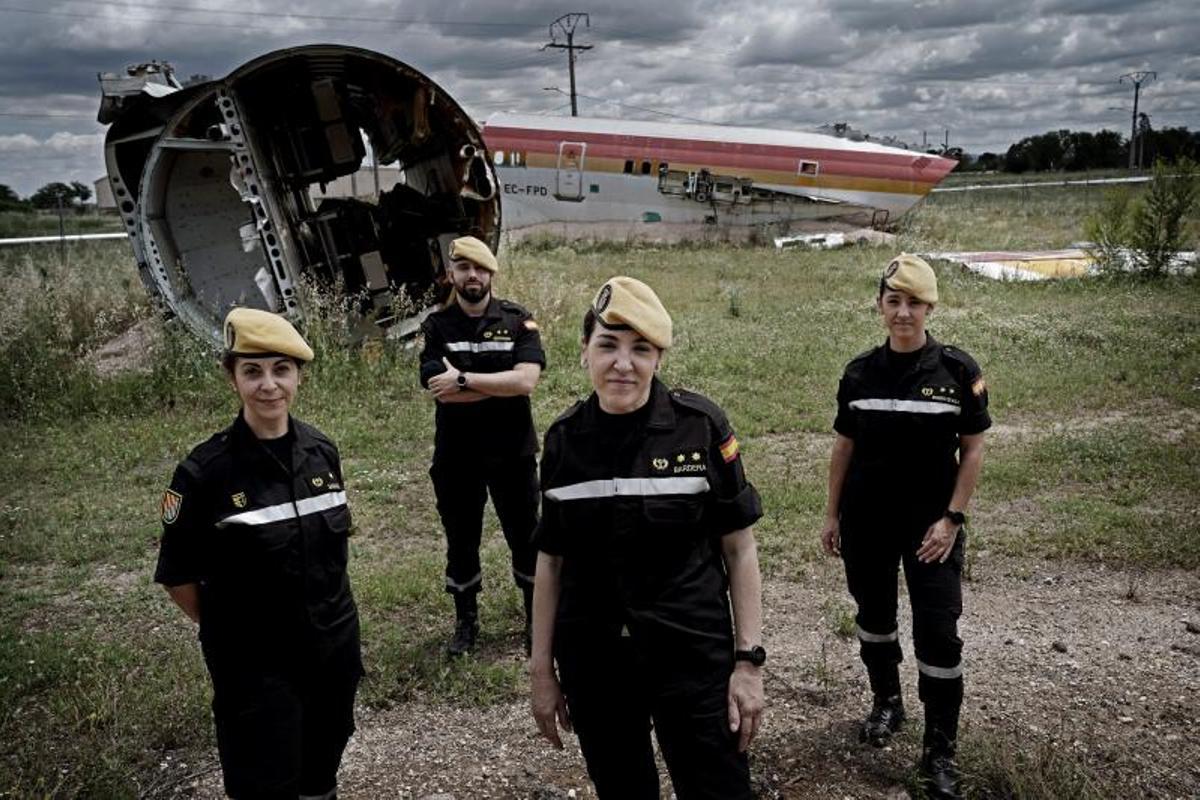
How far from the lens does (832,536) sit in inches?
154

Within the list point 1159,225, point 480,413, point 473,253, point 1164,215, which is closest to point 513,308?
point 473,253

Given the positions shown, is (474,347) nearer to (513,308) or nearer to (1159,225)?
(513,308)

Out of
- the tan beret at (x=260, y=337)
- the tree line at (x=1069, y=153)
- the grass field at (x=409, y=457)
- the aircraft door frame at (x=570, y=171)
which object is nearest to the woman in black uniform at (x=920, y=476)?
the grass field at (x=409, y=457)

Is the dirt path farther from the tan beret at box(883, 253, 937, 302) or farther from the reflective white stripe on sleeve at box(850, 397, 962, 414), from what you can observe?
the tan beret at box(883, 253, 937, 302)

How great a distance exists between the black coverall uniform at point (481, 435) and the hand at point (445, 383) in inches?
3.0

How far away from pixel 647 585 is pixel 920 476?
5.04 ft

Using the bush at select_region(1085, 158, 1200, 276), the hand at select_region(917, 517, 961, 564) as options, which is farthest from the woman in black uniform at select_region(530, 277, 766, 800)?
the bush at select_region(1085, 158, 1200, 276)

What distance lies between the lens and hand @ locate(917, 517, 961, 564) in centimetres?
342

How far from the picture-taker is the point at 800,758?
376 cm

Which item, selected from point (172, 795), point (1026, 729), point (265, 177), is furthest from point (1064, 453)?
point (265, 177)

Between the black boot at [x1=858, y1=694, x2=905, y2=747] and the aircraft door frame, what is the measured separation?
20.2m

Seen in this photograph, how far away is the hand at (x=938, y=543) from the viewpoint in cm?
342

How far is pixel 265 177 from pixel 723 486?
8160 millimetres

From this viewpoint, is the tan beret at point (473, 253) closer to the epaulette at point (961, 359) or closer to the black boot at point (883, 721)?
the epaulette at point (961, 359)
